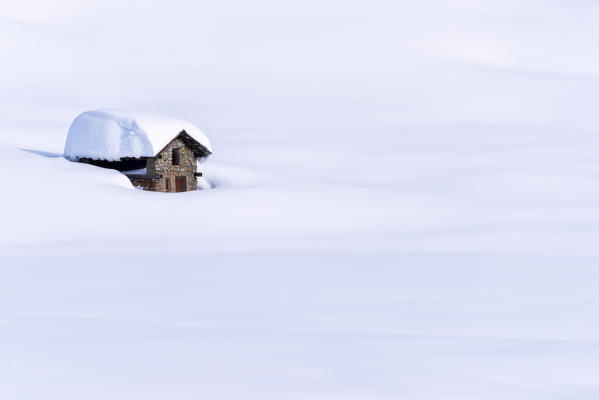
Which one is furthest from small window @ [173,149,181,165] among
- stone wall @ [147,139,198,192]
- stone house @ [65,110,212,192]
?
stone wall @ [147,139,198,192]

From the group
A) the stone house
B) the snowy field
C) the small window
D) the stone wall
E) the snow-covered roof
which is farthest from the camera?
the small window

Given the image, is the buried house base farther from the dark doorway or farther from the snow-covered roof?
the snow-covered roof

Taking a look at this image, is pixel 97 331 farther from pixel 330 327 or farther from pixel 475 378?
pixel 475 378

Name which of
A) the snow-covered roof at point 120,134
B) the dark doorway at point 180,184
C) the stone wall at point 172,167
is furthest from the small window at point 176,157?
the snow-covered roof at point 120,134

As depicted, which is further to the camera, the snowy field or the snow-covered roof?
the snow-covered roof

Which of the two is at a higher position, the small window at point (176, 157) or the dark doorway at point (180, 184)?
the small window at point (176, 157)

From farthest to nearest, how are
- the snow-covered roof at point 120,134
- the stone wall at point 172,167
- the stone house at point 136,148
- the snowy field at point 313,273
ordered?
the stone wall at point 172,167, the stone house at point 136,148, the snow-covered roof at point 120,134, the snowy field at point 313,273

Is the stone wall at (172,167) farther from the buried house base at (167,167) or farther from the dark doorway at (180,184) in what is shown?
the dark doorway at (180,184)

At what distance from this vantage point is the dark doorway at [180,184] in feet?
108

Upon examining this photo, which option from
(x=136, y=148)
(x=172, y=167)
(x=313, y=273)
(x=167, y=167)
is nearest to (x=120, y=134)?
(x=136, y=148)

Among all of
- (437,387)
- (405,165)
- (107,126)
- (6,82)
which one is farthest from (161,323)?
(6,82)

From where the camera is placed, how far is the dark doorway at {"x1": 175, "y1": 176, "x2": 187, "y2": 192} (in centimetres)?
3294

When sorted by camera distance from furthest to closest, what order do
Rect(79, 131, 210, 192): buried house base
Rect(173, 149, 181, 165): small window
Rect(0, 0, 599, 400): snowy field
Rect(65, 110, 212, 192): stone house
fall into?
Rect(173, 149, 181, 165): small window, Rect(79, 131, 210, 192): buried house base, Rect(65, 110, 212, 192): stone house, Rect(0, 0, 599, 400): snowy field

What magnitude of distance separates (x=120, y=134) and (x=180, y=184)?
3.03 meters
